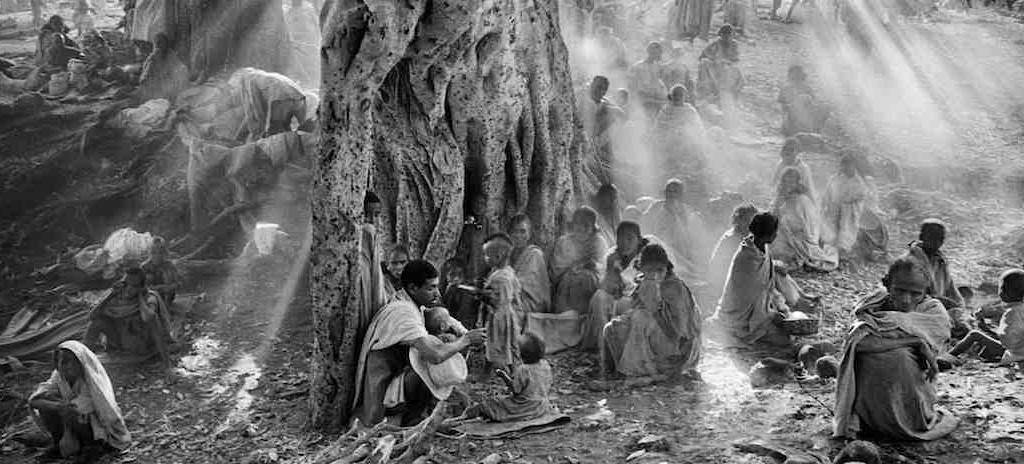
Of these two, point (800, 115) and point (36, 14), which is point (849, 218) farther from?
point (36, 14)

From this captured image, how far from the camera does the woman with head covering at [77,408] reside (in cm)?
889

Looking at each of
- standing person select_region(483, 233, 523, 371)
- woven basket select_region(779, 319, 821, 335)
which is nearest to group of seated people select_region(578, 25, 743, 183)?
woven basket select_region(779, 319, 821, 335)

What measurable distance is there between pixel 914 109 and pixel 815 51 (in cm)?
341

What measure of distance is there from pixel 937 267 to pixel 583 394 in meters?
3.58

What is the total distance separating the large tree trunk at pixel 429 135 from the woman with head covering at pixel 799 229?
242 cm

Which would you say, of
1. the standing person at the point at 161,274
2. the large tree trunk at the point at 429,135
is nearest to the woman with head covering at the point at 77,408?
the large tree trunk at the point at 429,135

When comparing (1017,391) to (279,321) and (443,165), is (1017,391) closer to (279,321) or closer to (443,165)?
(443,165)

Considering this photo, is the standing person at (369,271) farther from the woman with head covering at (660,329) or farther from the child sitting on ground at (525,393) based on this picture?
the woman with head covering at (660,329)

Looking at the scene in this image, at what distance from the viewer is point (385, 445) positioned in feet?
24.2

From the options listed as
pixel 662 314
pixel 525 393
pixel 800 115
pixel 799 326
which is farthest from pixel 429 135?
pixel 800 115

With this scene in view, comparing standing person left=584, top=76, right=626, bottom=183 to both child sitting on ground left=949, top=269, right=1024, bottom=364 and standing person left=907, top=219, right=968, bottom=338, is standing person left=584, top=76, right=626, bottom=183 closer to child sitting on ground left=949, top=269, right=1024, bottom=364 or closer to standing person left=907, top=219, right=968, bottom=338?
standing person left=907, top=219, right=968, bottom=338

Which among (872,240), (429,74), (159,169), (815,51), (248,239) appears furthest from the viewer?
(815,51)

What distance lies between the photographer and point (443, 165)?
10.8 metres

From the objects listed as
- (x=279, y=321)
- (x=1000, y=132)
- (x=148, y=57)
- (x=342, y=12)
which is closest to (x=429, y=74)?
(x=342, y=12)
